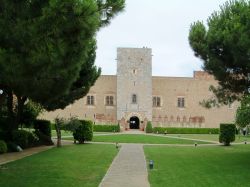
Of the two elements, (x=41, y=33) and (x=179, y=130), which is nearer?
(x=41, y=33)

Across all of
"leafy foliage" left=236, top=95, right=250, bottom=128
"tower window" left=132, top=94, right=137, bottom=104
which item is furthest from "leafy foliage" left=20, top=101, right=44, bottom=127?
A: "tower window" left=132, top=94, right=137, bottom=104

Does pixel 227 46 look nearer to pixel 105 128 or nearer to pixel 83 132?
pixel 83 132

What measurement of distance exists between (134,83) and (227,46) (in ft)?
142

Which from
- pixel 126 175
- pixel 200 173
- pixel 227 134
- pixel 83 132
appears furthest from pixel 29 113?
pixel 200 173

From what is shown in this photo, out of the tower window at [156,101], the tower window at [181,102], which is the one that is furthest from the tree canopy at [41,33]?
the tower window at [181,102]

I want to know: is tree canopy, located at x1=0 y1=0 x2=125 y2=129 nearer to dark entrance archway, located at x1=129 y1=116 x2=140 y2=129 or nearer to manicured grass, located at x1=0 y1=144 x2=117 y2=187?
manicured grass, located at x1=0 y1=144 x2=117 y2=187

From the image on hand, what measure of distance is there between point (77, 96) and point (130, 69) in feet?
111

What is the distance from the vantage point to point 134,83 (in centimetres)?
5856

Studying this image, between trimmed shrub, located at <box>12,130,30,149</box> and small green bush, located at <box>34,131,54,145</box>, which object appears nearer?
trimmed shrub, located at <box>12,130,30,149</box>

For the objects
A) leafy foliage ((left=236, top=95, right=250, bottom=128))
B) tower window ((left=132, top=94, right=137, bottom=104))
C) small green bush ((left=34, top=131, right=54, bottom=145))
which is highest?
tower window ((left=132, top=94, right=137, bottom=104))

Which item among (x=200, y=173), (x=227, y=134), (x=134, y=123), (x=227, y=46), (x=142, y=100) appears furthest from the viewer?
(x=134, y=123)

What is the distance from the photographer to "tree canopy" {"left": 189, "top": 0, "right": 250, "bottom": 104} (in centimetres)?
1442

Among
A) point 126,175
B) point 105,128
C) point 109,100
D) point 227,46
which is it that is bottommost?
point 126,175

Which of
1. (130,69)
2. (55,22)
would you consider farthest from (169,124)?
(55,22)
